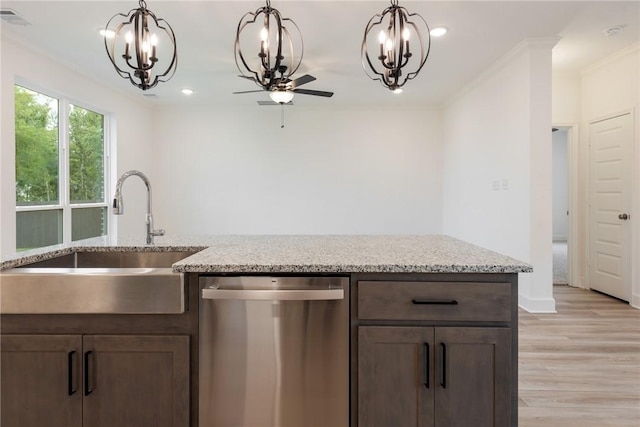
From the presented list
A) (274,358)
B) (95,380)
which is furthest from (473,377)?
(95,380)

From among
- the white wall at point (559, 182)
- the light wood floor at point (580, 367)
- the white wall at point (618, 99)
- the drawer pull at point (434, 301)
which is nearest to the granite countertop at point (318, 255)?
the drawer pull at point (434, 301)

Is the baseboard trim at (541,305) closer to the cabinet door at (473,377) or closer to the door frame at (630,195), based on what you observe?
the door frame at (630,195)

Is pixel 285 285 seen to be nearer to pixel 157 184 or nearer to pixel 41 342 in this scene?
pixel 41 342

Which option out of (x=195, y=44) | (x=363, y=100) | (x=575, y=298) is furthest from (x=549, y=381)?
(x=363, y=100)

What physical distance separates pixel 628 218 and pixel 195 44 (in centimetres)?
495

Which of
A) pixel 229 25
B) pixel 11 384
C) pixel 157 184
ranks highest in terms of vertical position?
pixel 229 25

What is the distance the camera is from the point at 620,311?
3709mm

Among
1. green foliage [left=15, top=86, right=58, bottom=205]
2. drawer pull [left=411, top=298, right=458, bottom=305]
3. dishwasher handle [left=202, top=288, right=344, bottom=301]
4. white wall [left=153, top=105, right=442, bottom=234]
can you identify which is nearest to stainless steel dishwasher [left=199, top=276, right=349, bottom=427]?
dishwasher handle [left=202, top=288, right=344, bottom=301]

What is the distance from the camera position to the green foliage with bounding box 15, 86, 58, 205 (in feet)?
12.0

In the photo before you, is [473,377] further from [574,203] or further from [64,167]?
[64,167]

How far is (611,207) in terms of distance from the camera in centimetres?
417

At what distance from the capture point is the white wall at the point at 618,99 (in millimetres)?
3832

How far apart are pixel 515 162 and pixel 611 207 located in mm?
1441

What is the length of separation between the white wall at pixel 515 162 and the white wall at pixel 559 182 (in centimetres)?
566
